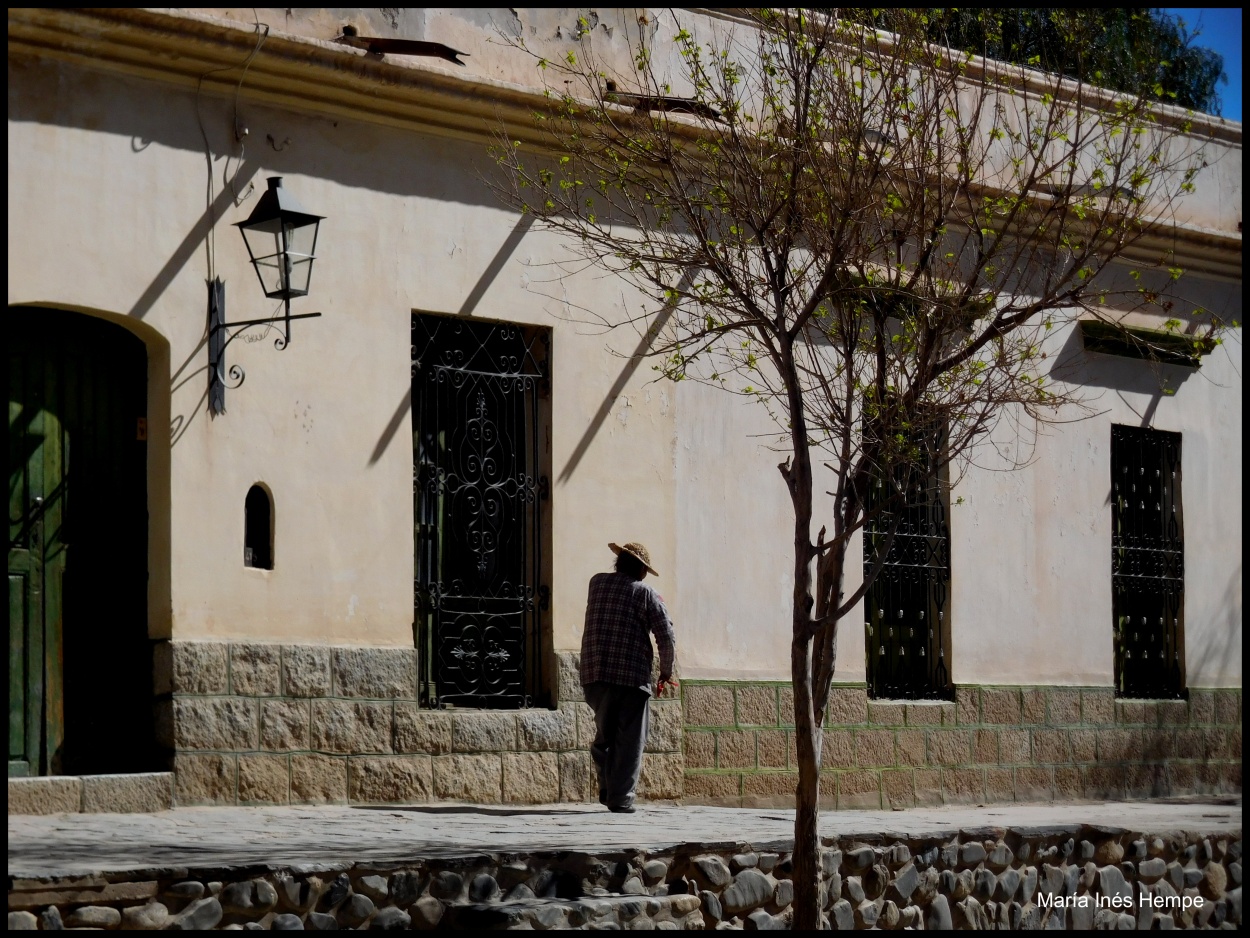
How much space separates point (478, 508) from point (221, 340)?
2.03m

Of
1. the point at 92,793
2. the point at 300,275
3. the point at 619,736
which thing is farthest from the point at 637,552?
the point at 92,793

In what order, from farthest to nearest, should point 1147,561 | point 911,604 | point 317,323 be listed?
point 1147,561 < point 911,604 < point 317,323

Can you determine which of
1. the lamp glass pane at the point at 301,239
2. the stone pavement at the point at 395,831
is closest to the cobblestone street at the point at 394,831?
the stone pavement at the point at 395,831

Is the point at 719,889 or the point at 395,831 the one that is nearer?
the point at 719,889

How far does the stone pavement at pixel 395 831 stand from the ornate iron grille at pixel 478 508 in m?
0.96

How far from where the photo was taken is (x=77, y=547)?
9258 millimetres

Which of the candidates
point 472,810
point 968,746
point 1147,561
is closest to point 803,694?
point 472,810

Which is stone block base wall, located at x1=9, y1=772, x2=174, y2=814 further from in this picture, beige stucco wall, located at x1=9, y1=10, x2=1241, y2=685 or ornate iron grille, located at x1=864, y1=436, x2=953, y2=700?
ornate iron grille, located at x1=864, y1=436, x2=953, y2=700

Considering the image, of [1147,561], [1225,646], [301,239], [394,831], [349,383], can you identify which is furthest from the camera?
[1225,646]

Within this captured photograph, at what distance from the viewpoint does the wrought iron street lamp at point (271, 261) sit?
9406 millimetres

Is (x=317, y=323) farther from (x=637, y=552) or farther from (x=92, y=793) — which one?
(x=92, y=793)

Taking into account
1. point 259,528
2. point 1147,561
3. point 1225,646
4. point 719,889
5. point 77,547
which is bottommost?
point 719,889

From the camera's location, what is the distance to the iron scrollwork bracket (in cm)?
949

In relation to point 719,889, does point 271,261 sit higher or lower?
higher
